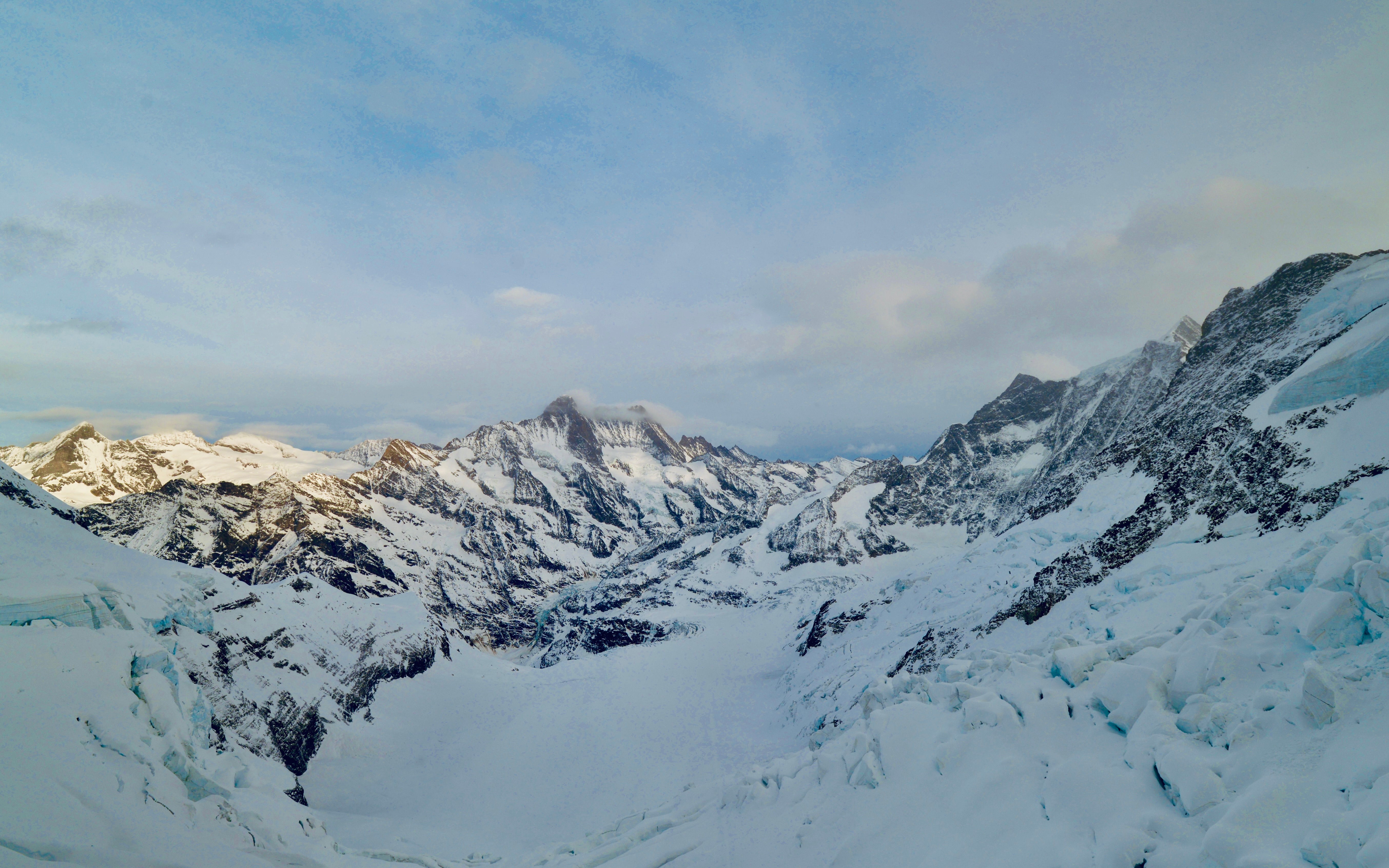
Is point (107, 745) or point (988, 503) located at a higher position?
point (107, 745)

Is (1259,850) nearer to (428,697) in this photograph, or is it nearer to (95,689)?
(95,689)

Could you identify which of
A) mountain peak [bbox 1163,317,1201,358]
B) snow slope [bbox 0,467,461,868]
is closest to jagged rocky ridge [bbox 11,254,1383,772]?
mountain peak [bbox 1163,317,1201,358]

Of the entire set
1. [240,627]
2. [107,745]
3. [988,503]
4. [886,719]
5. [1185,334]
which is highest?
[1185,334]

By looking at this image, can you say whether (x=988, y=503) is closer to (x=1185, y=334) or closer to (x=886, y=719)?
(x=1185, y=334)

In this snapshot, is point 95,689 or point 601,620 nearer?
point 95,689

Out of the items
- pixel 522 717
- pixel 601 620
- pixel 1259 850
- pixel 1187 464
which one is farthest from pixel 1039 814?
pixel 601 620

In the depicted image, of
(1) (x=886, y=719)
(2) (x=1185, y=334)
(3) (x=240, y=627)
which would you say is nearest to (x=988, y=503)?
(2) (x=1185, y=334)

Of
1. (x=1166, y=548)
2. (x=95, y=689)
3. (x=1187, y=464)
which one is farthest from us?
(x=1187, y=464)

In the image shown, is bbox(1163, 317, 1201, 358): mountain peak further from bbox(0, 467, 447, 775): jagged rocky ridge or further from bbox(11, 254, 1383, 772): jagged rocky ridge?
bbox(0, 467, 447, 775): jagged rocky ridge
